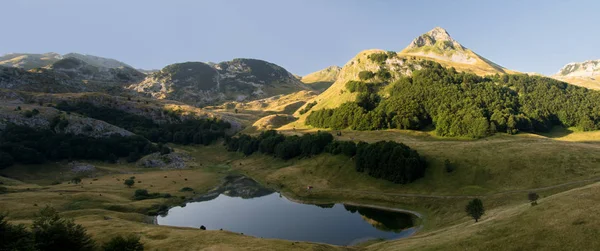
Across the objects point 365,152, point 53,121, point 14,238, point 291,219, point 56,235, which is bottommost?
point 291,219

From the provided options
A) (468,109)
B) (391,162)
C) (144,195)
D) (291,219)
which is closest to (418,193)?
(391,162)

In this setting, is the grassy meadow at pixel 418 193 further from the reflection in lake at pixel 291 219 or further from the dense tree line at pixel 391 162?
the reflection in lake at pixel 291 219

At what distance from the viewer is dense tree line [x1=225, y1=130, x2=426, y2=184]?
93.1 m

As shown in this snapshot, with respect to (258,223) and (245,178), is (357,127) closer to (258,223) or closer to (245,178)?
(245,178)

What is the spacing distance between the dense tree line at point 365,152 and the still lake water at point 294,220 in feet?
59.2

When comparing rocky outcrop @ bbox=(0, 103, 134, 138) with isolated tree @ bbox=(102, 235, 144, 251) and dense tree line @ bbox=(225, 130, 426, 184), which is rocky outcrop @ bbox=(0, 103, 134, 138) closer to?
dense tree line @ bbox=(225, 130, 426, 184)

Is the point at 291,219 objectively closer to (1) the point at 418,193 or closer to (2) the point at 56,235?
(1) the point at 418,193

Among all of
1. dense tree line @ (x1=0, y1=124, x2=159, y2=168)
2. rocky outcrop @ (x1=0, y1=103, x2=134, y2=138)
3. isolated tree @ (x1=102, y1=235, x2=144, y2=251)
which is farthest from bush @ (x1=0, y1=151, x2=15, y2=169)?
isolated tree @ (x1=102, y1=235, x2=144, y2=251)

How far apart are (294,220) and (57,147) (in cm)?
12353

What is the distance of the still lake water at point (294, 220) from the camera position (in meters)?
64.9

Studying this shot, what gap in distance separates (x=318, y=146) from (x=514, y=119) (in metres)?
105

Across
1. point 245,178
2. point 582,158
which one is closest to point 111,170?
point 245,178

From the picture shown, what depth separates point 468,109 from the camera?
158m

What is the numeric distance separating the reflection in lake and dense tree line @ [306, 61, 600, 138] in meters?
90.8
